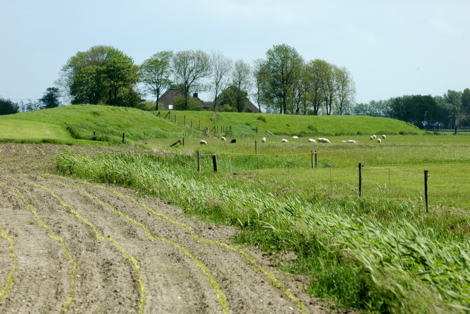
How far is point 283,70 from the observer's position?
102250mm

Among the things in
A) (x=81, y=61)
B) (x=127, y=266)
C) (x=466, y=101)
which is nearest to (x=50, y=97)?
(x=81, y=61)

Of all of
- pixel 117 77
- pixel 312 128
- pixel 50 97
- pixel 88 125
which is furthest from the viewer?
pixel 50 97

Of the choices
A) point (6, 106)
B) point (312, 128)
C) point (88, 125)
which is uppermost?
point (6, 106)

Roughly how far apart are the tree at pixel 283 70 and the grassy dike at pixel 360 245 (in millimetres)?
89908

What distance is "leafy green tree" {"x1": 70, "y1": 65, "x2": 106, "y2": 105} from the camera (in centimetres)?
7906

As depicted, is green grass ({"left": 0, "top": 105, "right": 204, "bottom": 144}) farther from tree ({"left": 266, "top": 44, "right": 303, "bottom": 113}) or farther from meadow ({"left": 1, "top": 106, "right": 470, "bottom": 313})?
tree ({"left": 266, "top": 44, "right": 303, "bottom": 113})

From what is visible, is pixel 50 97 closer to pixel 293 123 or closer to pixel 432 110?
pixel 293 123

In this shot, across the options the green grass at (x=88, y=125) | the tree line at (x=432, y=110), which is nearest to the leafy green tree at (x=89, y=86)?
the green grass at (x=88, y=125)

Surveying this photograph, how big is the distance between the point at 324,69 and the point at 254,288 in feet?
332

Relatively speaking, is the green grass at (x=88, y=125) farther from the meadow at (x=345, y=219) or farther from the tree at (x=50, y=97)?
the tree at (x=50, y=97)

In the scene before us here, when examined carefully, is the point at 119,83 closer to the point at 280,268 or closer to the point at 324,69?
the point at 324,69

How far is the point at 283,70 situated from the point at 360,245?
321 ft

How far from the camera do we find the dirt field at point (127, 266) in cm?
630

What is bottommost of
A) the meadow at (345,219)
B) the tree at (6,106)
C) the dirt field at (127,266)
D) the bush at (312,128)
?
the dirt field at (127,266)
